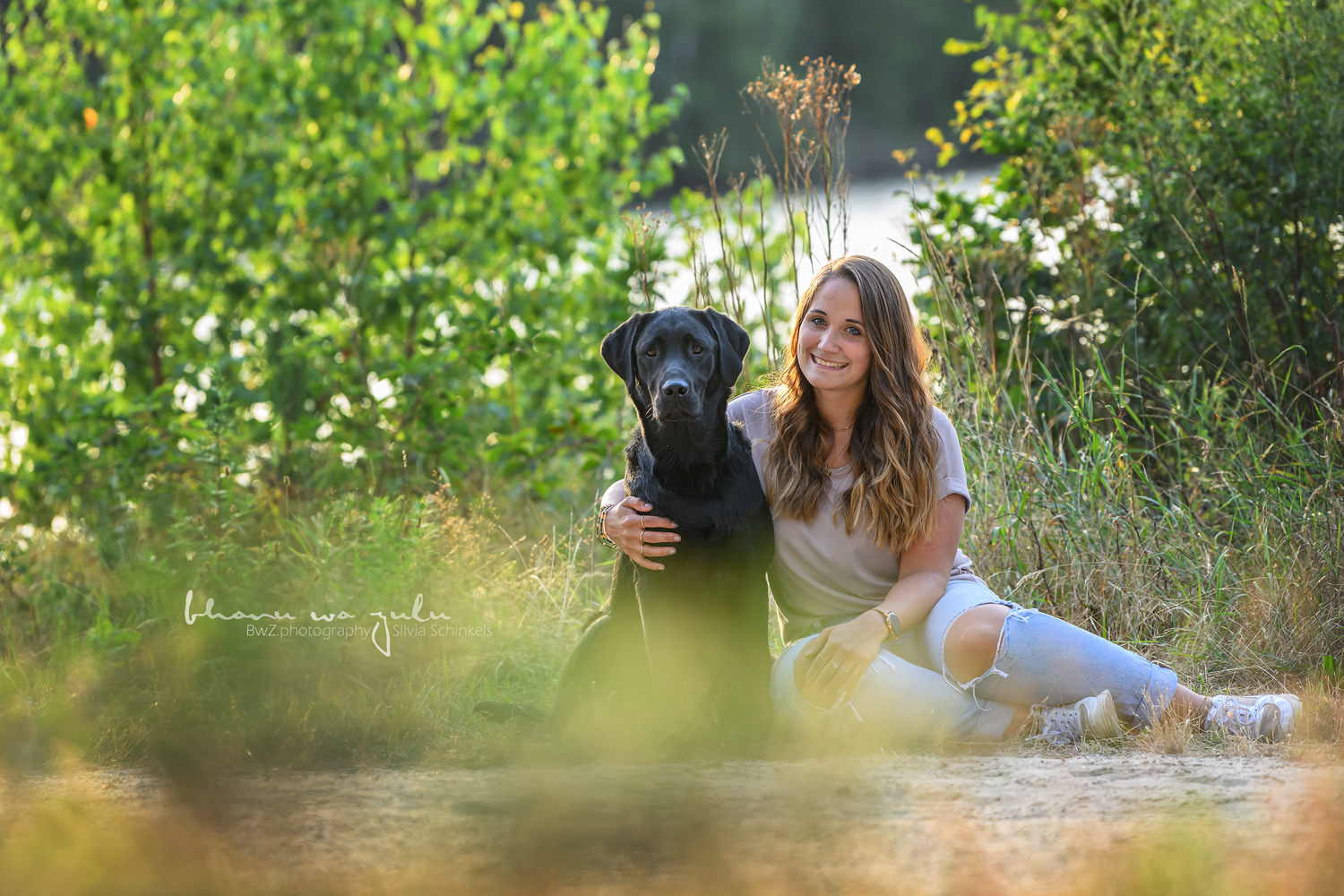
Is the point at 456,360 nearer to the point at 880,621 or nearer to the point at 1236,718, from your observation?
the point at 880,621

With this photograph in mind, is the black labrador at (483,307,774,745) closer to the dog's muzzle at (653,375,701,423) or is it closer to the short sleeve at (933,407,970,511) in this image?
the dog's muzzle at (653,375,701,423)

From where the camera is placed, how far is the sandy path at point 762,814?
4.99 feet

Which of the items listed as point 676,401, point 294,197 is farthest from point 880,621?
point 294,197

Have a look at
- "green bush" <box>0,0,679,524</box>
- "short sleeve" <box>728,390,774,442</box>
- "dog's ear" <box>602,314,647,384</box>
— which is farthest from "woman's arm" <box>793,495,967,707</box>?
"green bush" <box>0,0,679,524</box>

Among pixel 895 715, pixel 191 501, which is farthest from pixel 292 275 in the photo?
pixel 895 715

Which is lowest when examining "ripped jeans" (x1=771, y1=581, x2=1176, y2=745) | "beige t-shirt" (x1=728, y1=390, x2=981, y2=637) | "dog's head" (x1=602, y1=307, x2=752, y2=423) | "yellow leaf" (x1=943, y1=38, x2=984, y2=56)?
"ripped jeans" (x1=771, y1=581, x2=1176, y2=745)

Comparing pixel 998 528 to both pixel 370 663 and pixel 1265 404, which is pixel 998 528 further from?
pixel 370 663

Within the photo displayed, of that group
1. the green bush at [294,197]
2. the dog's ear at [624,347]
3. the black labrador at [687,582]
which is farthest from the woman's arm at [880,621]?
the green bush at [294,197]

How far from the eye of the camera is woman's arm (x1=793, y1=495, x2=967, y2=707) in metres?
2.26

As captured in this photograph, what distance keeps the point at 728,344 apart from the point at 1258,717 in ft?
4.51

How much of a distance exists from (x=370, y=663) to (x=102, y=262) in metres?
3.39

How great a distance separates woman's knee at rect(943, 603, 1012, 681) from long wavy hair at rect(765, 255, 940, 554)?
208 millimetres

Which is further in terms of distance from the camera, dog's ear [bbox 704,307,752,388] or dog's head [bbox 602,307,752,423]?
dog's ear [bbox 704,307,752,388]

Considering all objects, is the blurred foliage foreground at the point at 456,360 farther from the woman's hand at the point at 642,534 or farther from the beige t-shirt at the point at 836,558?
the beige t-shirt at the point at 836,558
